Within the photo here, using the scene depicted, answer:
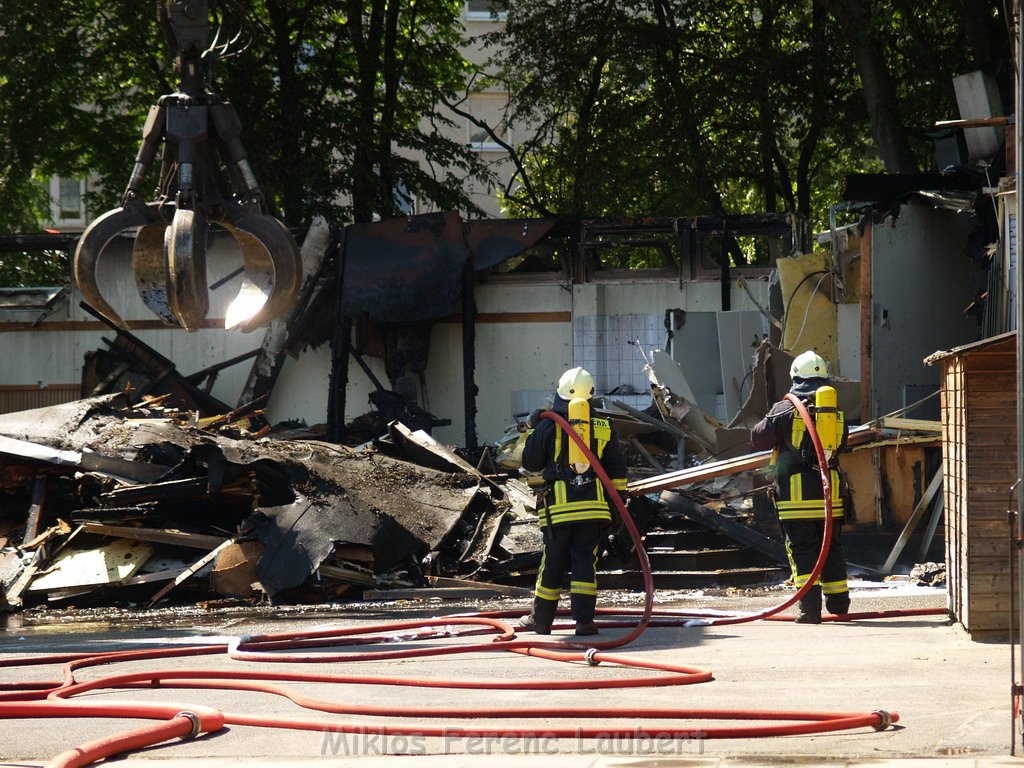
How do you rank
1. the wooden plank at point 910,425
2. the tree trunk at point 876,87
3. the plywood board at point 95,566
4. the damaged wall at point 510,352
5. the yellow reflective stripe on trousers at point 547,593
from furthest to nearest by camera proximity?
the tree trunk at point 876,87
the damaged wall at point 510,352
the wooden plank at point 910,425
the plywood board at point 95,566
the yellow reflective stripe on trousers at point 547,593

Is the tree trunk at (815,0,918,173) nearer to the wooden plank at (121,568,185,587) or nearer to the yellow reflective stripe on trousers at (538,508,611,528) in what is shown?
the yellow reflective stripe on trousers at (538,508,611,528)

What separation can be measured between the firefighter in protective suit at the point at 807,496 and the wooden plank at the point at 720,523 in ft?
9.33

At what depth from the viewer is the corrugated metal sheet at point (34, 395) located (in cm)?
1733

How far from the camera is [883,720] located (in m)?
5.07

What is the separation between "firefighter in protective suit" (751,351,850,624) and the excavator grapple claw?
364 cm

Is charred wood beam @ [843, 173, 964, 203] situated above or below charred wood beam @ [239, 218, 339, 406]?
above

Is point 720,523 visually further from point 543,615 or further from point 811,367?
point 543,615

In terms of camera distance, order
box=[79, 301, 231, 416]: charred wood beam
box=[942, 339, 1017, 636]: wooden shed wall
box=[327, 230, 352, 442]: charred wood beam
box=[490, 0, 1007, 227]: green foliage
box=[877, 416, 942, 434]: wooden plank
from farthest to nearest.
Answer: box=[490, 0, 1007, 227]: green foliage → box=[79, 301, 231, 416]: charred wood beam → box=[327, 230, 352, 442]: charred wood beam → box=[877, 416, 942, 434]: wooden plank → box=[942, 339, 1017, 636]: wooden shed wall

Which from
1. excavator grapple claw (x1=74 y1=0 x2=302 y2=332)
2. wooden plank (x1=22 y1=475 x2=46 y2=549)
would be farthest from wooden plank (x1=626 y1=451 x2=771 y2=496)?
wooden plank (x1=22 y1=475 x2=46 y2=549)

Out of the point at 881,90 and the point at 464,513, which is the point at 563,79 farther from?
the point at 464,513

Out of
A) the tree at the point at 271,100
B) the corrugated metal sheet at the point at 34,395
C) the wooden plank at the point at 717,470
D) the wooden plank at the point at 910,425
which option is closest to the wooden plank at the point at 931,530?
the wooden plank at the point at 910,425

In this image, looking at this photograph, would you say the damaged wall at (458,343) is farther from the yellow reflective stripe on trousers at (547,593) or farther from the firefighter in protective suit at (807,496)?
the yellow reflective stripe on trousers at (547,593)

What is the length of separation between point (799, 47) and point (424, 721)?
752 inches

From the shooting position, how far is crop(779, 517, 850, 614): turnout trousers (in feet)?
28.7
